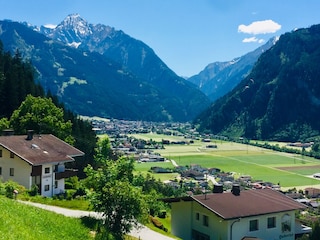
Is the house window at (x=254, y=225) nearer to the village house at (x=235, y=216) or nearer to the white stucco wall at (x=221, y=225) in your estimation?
the village house at (x=235, y=216)

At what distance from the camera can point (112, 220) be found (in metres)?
26.4

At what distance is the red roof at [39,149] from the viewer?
4381 centimetres

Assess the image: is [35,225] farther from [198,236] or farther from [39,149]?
[39,149]

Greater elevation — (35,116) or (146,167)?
(35,116)

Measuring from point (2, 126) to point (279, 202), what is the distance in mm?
36632

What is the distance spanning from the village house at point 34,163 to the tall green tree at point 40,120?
9.71 m

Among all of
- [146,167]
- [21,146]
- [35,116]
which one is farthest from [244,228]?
[146,167]

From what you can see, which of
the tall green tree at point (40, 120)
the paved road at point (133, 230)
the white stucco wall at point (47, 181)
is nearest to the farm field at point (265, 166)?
the tall green tree at point (40, 120)

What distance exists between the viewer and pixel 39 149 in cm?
4628

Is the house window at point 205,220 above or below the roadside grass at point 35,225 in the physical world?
below

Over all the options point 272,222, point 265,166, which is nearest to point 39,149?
point 272,222

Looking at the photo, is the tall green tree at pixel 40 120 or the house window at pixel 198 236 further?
the tall green tree at pixel 40 120

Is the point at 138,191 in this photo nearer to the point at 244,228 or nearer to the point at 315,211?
the point at 244,228

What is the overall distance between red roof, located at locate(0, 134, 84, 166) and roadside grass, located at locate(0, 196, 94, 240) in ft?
62.9
